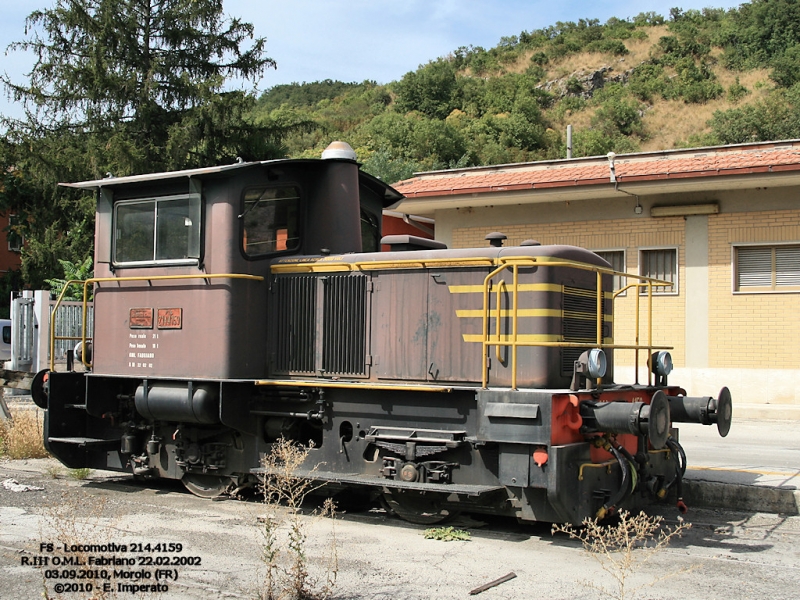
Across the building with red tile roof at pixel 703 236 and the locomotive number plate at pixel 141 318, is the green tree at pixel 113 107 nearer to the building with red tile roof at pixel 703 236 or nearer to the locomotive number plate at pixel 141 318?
the building with red tile roof at pixel 703 236

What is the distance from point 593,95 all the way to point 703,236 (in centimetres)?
5086

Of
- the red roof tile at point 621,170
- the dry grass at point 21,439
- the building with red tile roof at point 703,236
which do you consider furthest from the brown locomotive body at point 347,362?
the building with red tile roof at point 703,236

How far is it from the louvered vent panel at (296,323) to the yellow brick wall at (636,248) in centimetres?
896

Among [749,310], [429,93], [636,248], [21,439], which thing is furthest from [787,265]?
[429,93]

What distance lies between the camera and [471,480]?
688cm

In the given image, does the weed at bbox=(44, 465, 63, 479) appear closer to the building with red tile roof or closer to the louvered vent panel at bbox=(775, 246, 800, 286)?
the building with red tile roof

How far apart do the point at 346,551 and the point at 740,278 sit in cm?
1133

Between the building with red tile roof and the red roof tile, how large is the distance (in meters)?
0.02

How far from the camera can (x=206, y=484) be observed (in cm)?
856

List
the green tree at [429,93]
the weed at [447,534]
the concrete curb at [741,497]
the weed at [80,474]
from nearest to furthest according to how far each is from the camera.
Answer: the weed at [447,534], the concrete curb at [741,497], the weed at [80,474], the green tree at [429,93]

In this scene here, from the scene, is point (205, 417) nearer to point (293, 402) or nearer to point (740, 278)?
point (293, 402)

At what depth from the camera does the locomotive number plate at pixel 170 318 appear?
327 inches

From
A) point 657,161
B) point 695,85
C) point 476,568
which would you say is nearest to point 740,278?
point 657,161

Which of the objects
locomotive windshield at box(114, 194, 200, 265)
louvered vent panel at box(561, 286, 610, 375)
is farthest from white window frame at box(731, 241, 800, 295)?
locomotive windshield at box(114, 194, 200, 265)
